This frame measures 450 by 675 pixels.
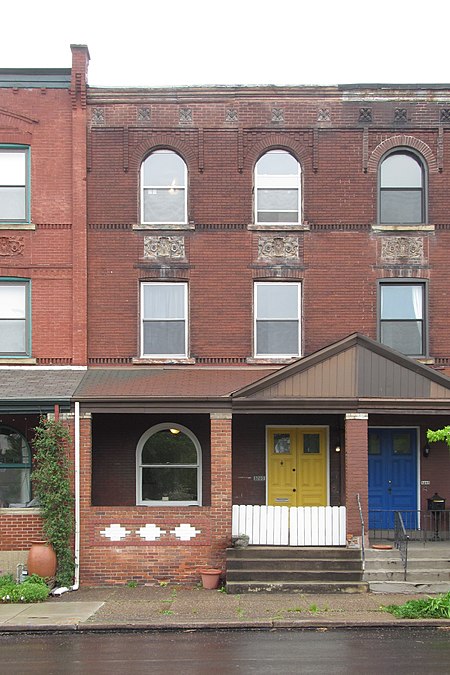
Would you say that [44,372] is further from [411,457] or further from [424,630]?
[424,630]

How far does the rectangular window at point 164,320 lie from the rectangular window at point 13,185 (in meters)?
3.20

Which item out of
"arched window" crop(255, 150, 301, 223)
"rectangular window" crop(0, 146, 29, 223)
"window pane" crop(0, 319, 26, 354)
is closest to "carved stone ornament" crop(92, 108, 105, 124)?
"rectangular window" crop(0, 146, 29, 223)

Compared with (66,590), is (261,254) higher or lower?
higher

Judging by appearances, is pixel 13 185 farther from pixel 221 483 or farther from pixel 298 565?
pixel 298 565

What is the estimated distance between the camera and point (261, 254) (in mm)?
18562

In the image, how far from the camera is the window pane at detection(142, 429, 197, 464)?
18.2 metres

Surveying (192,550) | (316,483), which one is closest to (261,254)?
(316,483)

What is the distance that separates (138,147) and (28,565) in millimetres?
9177

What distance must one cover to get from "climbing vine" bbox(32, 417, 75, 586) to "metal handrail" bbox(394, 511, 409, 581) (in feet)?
20.3

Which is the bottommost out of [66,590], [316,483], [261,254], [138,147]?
[66,590]

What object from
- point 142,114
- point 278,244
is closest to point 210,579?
point 278,244

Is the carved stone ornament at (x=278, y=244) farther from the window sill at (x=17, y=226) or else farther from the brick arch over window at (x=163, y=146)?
the window sill at (x=17, y=226)

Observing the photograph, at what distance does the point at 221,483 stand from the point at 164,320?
416 cm

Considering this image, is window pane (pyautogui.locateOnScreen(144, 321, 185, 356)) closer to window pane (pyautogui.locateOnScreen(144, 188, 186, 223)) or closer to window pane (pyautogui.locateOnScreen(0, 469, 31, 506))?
window pane (pyautogui.locateOnScreen(144, 188, 186, 223))
